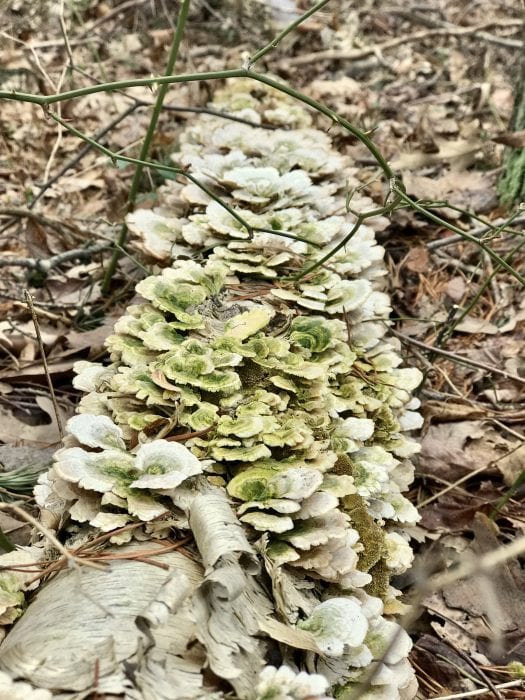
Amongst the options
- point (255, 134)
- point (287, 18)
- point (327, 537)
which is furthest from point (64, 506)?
point (287, 18)

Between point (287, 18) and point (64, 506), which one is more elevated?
point (287, 18)

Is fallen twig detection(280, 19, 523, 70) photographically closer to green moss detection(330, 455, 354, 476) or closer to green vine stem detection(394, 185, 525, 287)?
green vine stem detection(394, 185, 525, 287)

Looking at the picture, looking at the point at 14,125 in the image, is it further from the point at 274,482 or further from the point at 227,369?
the point at 274,482

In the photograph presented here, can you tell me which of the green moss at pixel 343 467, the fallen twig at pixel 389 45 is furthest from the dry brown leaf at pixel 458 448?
the fallen twig at pixel 389 45

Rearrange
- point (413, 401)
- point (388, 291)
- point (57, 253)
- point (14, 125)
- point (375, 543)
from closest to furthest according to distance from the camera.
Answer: point (375, 543) → point (413, 401) → point (388, 291) → point (57, 253) → point (14, 125)

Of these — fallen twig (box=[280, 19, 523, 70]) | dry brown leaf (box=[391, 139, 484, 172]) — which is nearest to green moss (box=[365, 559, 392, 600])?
dry brown leaf (box=[391, 139, 484, 172])

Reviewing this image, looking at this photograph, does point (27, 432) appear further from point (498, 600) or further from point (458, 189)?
point (458, 189)

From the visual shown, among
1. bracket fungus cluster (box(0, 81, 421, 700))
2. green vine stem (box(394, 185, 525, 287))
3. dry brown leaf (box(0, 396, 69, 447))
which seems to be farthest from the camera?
dry brown leaf (box(0, 396, 69, 447))
